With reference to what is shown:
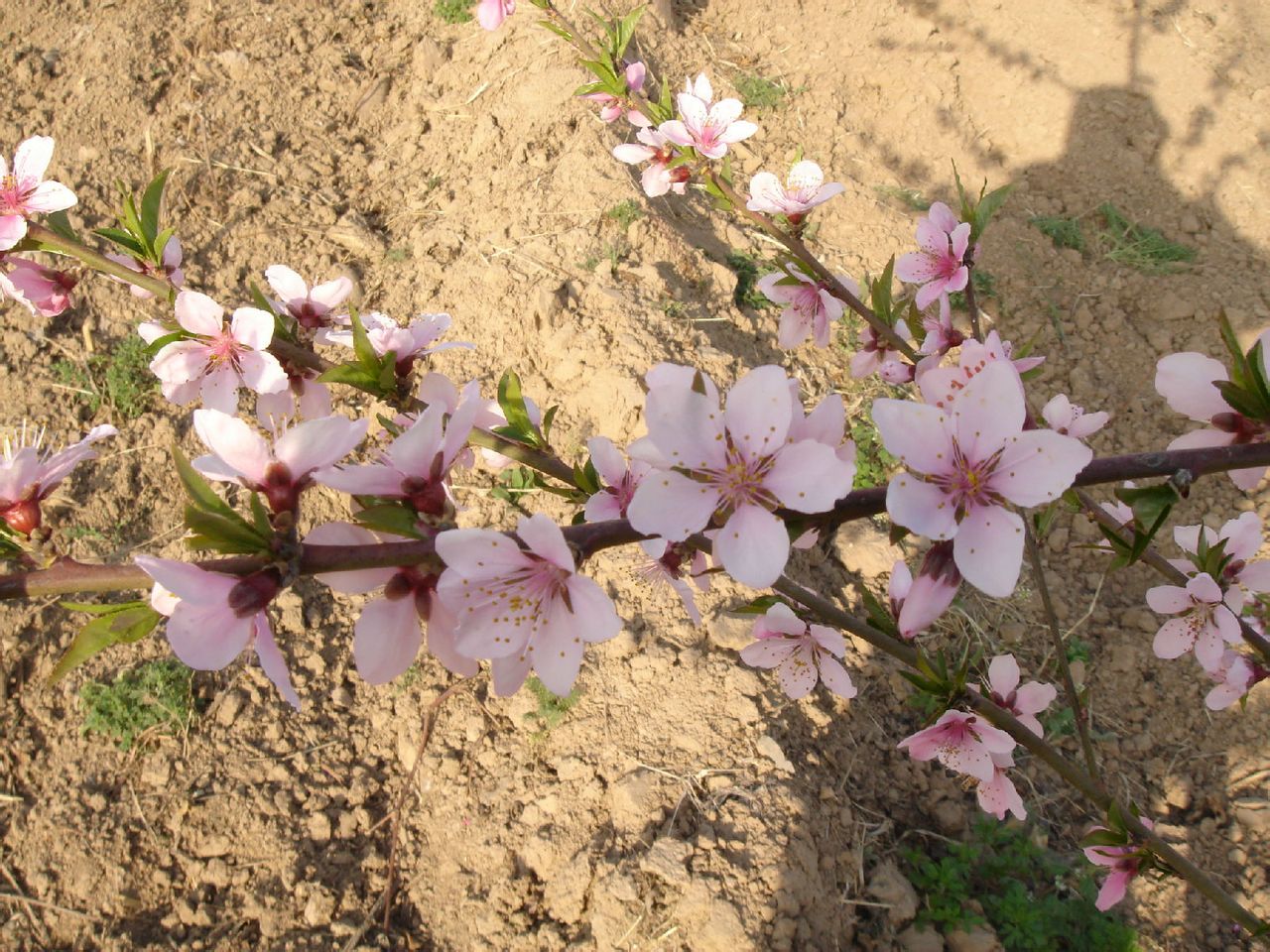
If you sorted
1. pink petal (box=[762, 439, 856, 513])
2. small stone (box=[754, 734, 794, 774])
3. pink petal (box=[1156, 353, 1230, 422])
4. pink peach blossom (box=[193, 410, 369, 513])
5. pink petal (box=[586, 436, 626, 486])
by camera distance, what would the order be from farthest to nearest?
small stone (box=[754, 734, 794, 774]) < pink petal (box=[586, 436, 626, 486]) < pink petal (box=[1156, 353, 1230, 422]) < pink peach blossom (box=[193, 410, 369, 513]) < pink petal (box=[762, 439, 856, 513])

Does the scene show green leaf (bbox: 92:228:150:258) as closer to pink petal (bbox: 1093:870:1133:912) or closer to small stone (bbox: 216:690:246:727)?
small stone (bbox: 216:690:246:727)

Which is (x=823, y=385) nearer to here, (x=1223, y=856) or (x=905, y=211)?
(x=905, y=211)

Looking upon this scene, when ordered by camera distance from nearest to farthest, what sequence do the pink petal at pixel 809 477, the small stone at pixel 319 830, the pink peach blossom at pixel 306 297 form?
the pink petal at pixel 809 477 → the pink peach blossom at pixel 306 297 → the small stone at pixel 319 830

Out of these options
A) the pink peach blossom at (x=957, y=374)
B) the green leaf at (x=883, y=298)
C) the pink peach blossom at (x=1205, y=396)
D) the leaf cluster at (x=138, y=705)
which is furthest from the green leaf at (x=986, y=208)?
the leaf cluster at (x=138, y=705)

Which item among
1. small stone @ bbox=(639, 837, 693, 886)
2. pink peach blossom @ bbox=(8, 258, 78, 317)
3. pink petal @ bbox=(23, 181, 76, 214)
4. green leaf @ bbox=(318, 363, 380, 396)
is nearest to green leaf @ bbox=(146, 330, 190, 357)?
green leaf @ bbox=(318, 363, 380, 396)

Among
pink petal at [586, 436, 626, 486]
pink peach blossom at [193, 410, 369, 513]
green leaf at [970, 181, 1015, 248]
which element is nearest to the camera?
pink peach blossom at [193, 410, 369, 513]

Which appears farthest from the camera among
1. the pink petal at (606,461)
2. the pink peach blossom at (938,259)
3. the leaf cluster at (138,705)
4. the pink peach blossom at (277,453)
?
the leaf cluster at (138,705)

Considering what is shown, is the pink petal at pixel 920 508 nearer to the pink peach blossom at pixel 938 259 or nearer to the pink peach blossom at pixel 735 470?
the pink peach blossom at pixel 735 470
